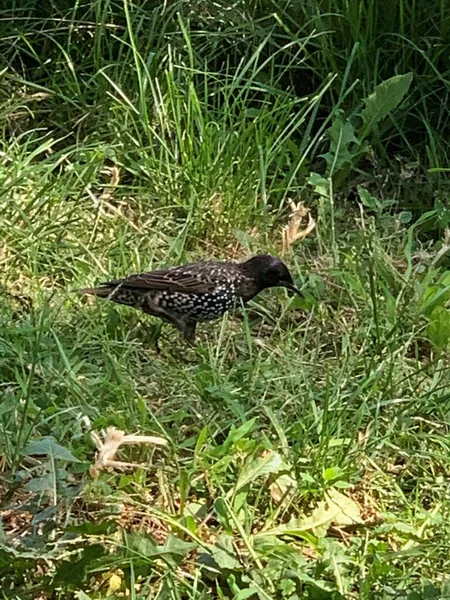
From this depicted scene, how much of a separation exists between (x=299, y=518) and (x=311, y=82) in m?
2.74

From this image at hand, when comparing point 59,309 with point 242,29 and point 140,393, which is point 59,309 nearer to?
point 140,393

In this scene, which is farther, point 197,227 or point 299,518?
point 197,227

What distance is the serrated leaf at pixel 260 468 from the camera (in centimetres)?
298

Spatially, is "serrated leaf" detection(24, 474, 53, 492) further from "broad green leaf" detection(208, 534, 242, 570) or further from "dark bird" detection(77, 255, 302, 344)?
"dark bird" detection(77, 255, 302, 344)

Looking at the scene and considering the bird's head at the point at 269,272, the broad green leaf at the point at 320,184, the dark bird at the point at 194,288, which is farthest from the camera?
the broad green leaf at the point at 320,184

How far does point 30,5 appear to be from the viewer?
5.28m

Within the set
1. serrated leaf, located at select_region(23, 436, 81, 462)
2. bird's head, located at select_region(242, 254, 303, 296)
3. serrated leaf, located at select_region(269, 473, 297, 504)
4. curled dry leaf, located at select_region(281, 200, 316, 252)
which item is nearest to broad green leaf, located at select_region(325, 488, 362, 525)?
serrated leaf, located at select_region(269, 473, 297, 504)

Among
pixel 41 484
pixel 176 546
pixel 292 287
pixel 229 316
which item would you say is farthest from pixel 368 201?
pixel 41 484

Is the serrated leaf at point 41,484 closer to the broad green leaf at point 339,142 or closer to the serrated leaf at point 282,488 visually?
the serrated leaf at point 282,488

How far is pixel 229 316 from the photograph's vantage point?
4168 mm

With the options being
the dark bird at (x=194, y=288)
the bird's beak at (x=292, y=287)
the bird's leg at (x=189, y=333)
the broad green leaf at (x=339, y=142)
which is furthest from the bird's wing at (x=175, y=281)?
the broad green leaf at (x=339, y=142)

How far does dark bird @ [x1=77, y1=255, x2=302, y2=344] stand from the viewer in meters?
3.87

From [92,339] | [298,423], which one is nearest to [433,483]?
[298,423]

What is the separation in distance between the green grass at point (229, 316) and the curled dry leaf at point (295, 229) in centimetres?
4
